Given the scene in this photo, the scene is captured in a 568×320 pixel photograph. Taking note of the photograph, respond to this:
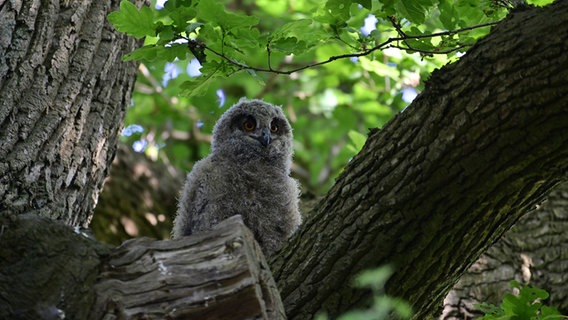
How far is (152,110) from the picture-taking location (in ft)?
36.7

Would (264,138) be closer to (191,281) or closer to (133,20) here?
(133,20)

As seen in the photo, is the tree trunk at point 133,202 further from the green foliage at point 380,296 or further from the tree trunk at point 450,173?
the green foliage at point 380,296

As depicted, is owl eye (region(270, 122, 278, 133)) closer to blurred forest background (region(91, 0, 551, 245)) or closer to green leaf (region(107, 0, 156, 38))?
blurred forest background (region(91, 0, 551, 245))

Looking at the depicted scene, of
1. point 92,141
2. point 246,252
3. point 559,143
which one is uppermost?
point 92,141

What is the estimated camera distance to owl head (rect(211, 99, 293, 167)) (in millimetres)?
6055

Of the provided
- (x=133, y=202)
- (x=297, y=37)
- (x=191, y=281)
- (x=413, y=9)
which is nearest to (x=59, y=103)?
(x=297, y=37)

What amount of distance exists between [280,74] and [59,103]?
241 cm

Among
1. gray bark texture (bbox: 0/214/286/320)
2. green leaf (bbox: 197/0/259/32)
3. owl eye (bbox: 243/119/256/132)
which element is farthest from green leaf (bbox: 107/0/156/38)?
owl eye (bbox: 243/119/256/132)

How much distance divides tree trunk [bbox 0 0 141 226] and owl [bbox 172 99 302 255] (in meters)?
0.95

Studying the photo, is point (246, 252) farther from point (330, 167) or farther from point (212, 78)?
point (330, 167)

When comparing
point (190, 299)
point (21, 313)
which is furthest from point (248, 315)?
point (21, 313)

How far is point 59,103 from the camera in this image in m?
4.21

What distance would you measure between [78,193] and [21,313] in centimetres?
162

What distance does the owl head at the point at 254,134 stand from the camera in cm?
605
